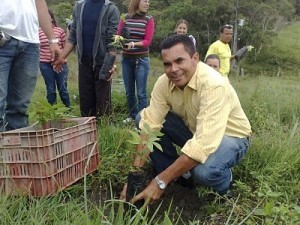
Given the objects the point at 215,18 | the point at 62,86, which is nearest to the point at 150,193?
the point at 62,86

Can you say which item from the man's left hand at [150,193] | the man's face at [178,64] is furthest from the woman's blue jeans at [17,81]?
the man's left hand at [150,193]

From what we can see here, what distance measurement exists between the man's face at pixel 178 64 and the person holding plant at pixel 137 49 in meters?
1.95

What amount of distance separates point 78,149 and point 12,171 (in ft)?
1.30

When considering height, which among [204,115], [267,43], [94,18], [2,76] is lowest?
[267,43]

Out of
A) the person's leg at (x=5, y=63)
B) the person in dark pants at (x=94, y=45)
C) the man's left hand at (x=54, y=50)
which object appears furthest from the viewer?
the person in dark pants at (x=94, y=45)

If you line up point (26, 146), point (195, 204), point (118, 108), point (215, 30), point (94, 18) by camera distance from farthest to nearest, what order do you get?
point (215, 30)
point (118, 108)
point (94, 18)
point (195, 204)
point (26, 146)

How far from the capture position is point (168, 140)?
2791 mm

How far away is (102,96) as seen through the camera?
12.5 ft

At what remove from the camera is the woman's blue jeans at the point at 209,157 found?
238 cm

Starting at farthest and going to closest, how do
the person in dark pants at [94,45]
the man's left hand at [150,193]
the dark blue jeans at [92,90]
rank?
the dark blue jeans at [92,90] → the person in dark pants at [94,45] → the man's left hand at [150,193]

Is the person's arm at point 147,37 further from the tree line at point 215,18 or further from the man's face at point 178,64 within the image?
the tree line at point 215,18

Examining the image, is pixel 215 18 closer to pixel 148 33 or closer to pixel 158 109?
pixel 148 33

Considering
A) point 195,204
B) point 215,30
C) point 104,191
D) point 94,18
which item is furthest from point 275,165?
point 215,30

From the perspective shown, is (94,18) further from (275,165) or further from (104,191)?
(275,165)
